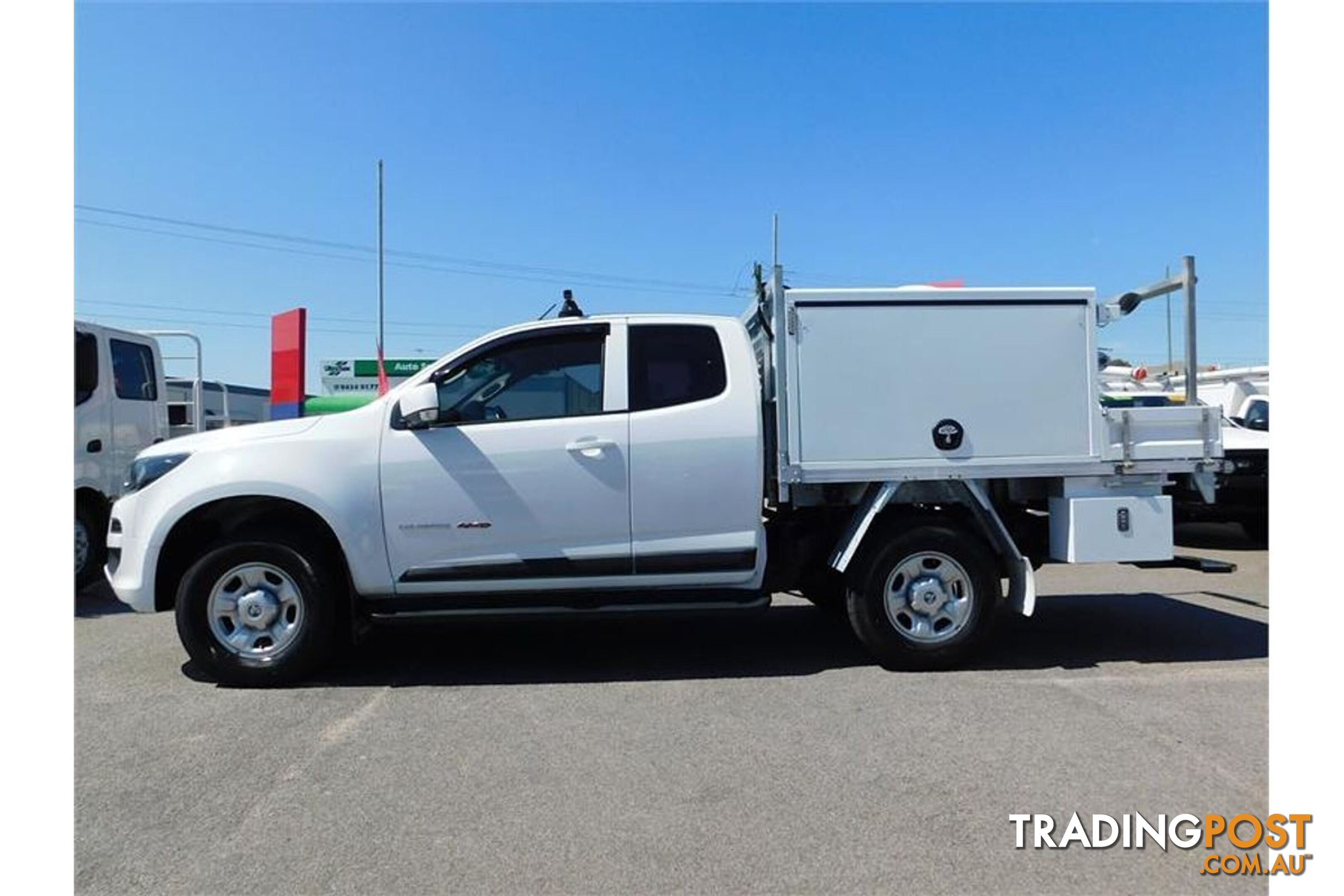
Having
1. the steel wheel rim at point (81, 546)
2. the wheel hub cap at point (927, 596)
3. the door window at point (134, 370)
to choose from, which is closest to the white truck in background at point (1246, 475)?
the wheel hub cap at point (927, 596)

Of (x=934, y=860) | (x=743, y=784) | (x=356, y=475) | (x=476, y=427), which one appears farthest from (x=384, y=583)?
(x=934, y=860)

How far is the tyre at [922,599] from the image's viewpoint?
5184 mm

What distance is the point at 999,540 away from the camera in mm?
5371

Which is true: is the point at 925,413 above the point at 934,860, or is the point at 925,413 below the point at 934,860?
above

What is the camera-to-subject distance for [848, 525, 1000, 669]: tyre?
5.18 m

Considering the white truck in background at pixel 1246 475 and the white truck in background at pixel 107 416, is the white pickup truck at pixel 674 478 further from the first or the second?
the white truck in background at pixel 1246 475

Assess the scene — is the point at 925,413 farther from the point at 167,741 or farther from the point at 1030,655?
the point at 167,741

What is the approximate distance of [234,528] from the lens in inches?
201

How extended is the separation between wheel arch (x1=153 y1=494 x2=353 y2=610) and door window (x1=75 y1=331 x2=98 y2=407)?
155 inches

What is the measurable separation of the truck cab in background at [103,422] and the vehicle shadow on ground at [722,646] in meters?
3.73

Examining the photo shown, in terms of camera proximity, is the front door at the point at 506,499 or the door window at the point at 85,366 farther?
the door window at the point at 85,366

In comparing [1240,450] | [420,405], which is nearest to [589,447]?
[420,405]

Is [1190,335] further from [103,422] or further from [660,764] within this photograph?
[103,422]

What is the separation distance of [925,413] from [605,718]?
263 centimetres
